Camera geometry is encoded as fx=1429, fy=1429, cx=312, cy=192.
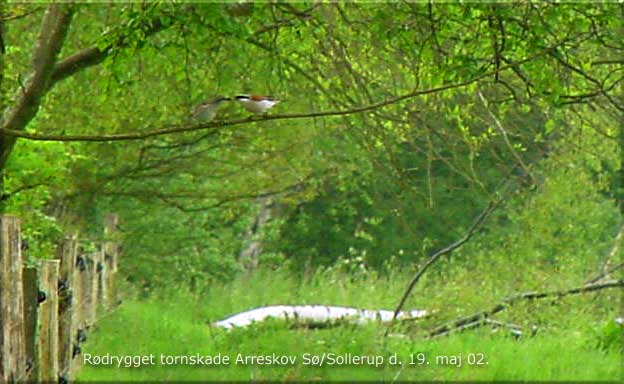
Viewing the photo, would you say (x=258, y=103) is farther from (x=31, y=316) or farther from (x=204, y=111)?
(x=31, y=316)

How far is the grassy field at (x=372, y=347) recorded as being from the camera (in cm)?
1119

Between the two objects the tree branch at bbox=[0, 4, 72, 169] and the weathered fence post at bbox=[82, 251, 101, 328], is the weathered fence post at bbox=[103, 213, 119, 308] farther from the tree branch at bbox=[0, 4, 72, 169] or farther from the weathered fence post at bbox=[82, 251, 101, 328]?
the tree branch at bbox=[0, 4, 72, 169]

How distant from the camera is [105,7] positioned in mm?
11914

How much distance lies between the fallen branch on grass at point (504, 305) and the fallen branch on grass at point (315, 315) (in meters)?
0.42

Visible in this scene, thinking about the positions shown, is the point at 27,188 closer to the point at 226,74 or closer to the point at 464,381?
the point at 226,74

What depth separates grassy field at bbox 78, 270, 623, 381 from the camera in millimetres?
11188

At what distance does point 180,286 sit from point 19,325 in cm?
1623

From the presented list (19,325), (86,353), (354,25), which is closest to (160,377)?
(86,353)

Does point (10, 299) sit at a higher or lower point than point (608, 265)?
higher

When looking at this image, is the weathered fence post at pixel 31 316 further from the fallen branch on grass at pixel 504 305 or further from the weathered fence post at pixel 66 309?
the fallen branch on grass at pixel 504 305

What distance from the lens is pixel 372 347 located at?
1207 cm

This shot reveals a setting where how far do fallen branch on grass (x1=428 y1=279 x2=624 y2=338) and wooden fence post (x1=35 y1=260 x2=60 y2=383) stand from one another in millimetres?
6678

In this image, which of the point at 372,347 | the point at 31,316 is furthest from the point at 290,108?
the point at 31,316

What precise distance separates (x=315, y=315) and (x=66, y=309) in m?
5.15
